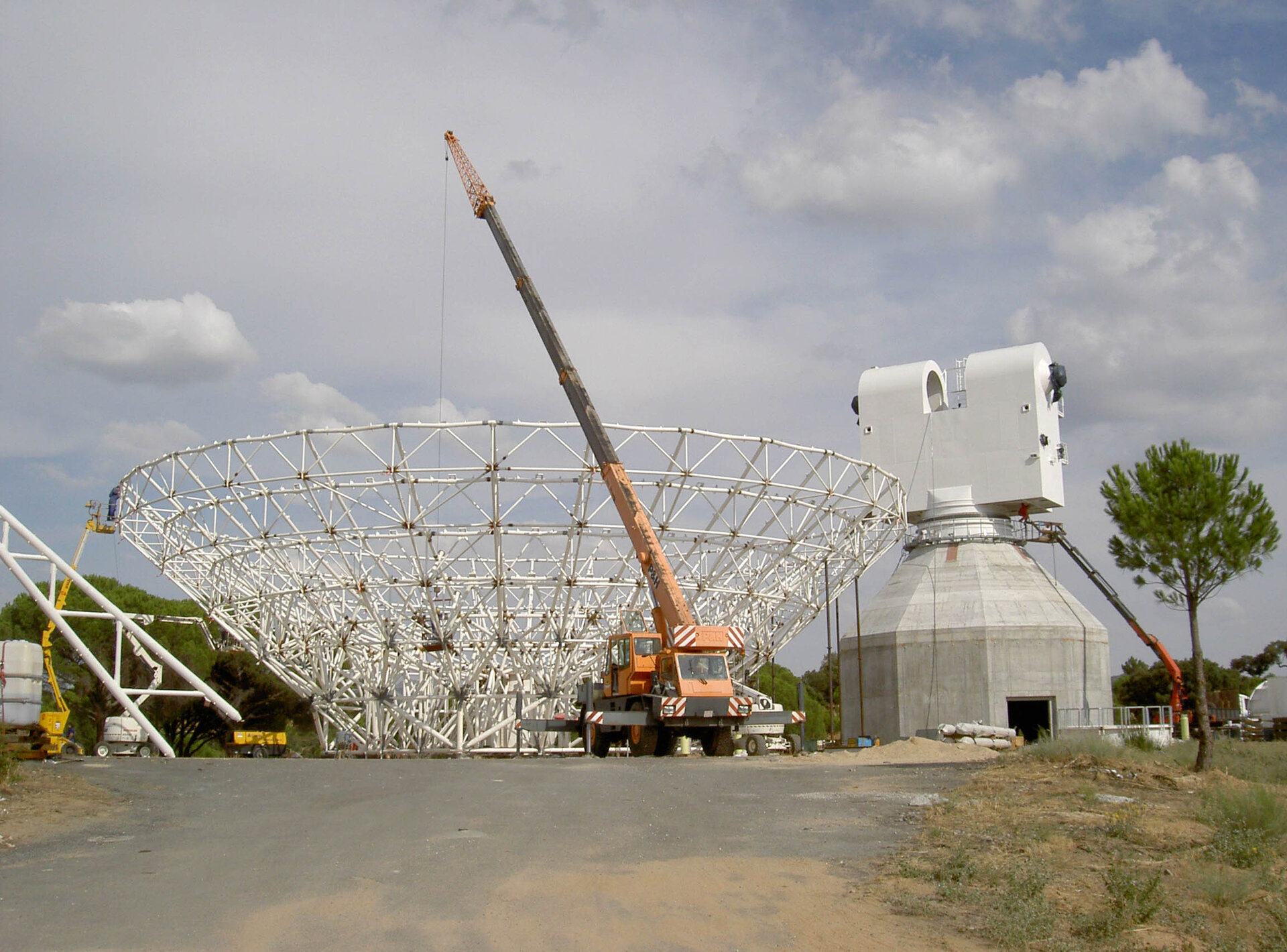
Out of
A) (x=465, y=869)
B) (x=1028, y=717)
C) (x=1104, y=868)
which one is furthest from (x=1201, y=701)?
(x=1028, y=717)

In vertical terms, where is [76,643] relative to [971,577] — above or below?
below

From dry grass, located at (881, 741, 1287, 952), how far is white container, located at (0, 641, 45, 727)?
18.8 metres

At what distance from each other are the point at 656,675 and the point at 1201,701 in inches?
480

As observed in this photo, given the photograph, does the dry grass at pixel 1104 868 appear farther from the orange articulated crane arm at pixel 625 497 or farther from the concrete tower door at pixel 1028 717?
the concrete tower door at pixel 1028 717

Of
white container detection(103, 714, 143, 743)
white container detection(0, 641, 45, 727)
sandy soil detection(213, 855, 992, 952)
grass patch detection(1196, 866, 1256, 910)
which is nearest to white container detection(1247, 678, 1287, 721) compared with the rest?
grass patch detection(1196, 866, 1256, 910)

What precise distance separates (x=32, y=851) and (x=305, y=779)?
756 centimetres

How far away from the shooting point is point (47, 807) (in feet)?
44.6

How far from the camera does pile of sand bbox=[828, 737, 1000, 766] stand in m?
24.3

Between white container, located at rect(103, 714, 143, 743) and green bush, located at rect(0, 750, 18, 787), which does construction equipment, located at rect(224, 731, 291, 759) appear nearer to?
white container, located at rect(103, 714, 143, 743)

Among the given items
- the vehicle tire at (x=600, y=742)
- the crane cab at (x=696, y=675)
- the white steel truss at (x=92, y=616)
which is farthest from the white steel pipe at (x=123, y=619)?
the crane cab at (x=696, y=675)

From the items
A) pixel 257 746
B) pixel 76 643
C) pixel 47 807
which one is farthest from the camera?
pixel 257 746

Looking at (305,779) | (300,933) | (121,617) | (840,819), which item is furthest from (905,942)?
(121,617)

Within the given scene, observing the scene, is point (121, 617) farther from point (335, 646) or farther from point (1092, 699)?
point (1092, 699)

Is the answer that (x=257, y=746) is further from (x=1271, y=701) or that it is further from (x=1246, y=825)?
(x=1271, y=701)
